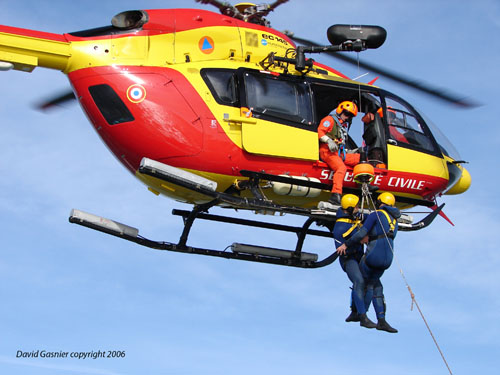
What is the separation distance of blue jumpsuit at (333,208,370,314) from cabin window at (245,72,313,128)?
5.18 ft

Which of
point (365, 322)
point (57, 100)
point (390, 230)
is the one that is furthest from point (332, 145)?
point (57, 100)

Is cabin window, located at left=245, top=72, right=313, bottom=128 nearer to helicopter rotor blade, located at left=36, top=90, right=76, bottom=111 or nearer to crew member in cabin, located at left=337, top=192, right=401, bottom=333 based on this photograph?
crew member in cabin, located at left=337, top=192, right=401, bottom=333

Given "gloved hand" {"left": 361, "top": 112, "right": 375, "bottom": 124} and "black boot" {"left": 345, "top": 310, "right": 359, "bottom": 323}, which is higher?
"gloved hand" {"left": 361, "top": 112, "right": 375, "bottom": 124}

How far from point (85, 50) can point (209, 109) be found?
1967 mm

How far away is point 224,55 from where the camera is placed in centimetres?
1262

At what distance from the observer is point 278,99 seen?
12.5m

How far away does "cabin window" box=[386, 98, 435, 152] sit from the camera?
13469 mm

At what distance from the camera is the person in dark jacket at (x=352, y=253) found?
38.6ft

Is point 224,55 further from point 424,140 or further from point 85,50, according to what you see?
point 424,140

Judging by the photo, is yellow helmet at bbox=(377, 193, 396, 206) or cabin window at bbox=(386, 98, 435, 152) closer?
yellow helmet at bbox=(377, 193, 396, 206)

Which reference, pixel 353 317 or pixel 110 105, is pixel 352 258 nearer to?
pixel 353 317

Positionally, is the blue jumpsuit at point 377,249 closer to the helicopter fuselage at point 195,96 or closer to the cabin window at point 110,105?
the helicopter fuselage at point 195,96

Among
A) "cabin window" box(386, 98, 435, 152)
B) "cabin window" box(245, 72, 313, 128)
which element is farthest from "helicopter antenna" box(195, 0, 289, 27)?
"cabin window" box(386, 98, 435, 152)

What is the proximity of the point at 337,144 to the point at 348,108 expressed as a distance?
646mm
